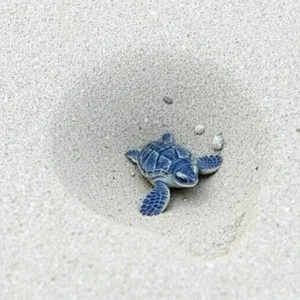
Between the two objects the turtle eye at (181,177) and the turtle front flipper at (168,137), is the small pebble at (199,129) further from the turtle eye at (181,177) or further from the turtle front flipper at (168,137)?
the turtle eye at (181,177)

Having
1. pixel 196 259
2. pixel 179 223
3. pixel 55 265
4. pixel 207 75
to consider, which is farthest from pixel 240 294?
pixel 207 75

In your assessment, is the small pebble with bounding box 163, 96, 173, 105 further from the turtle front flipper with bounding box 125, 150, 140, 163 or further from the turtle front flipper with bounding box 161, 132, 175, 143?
the turtle front flipper with bounding box 125, 150, 140, 163

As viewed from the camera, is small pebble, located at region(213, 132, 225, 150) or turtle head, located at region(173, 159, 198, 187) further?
small pebble, located at region(213, 132, 225, 150)

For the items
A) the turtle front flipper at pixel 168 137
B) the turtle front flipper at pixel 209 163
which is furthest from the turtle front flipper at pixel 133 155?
the turtle front flipper at pixel 209 163

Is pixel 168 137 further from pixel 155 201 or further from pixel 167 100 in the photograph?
pixel 155 201

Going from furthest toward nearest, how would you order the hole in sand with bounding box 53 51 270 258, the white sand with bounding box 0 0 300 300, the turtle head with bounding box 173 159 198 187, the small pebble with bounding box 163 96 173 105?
1. the small pebble with bounding box 163 96 173 105
2. the turtle head with bounding box 173 159 198 187
3. the hole in sand with bounding box 53 51 270 258
4. the white sand with bounding box 0 0 300 300

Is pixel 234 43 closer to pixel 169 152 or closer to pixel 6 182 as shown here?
pixel 169 152

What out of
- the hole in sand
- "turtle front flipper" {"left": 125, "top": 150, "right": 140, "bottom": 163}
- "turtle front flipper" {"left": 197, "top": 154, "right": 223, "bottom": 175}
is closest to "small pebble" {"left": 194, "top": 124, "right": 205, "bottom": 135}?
the hole in sand
